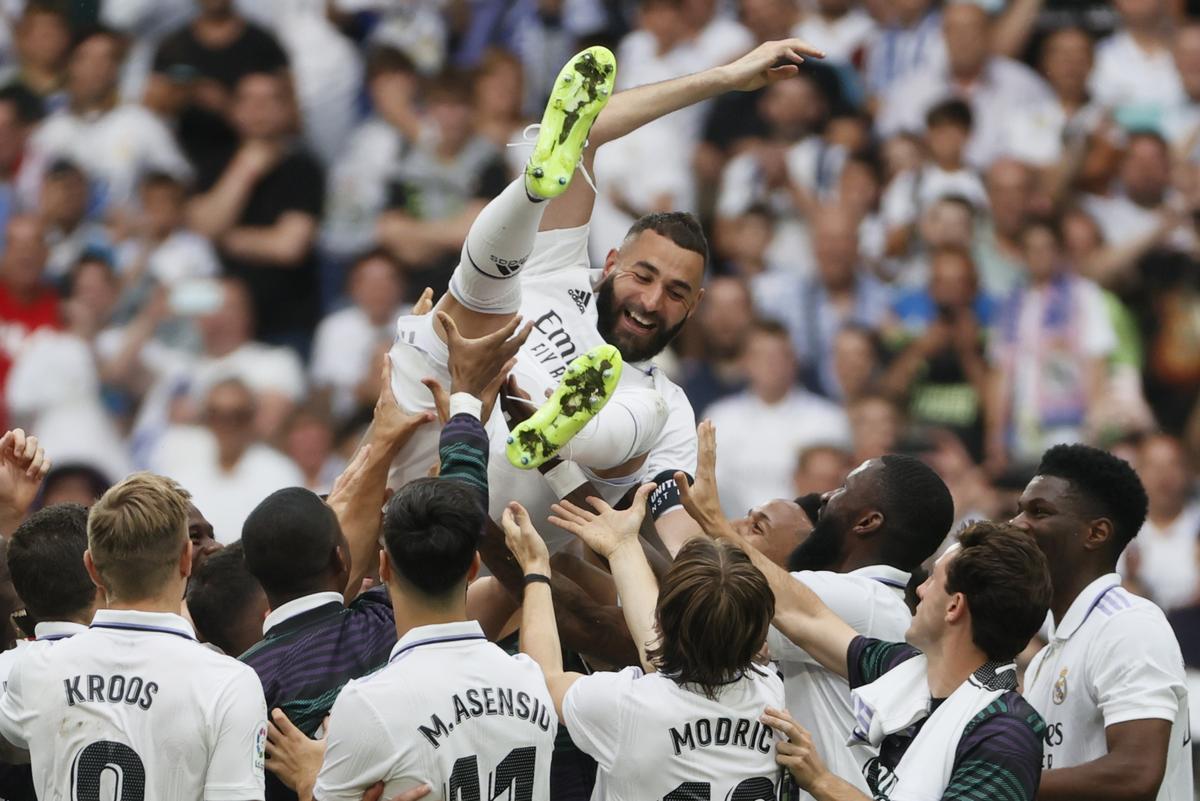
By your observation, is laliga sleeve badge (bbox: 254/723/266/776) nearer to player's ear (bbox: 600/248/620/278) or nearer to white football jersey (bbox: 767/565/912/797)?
white football jersey (bbox: 767/565/912/797)

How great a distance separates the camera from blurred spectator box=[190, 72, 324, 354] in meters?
10.5

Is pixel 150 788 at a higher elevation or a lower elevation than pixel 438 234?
lower

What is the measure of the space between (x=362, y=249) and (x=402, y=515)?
22.2 feet

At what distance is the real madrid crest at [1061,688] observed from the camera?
15.4 ft

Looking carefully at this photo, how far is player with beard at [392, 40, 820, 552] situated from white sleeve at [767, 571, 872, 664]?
671mm

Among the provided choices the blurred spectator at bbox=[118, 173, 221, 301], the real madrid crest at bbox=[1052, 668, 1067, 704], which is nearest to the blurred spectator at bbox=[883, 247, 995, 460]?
the blurred spectator at bbox=[118, 173, 221, 301]

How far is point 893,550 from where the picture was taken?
479 cm

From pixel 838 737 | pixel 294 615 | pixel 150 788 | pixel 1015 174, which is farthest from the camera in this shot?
pixel 1015 174

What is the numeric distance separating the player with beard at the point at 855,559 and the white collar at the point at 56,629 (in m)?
1.53

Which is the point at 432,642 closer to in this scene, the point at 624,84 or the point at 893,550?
the point at 893,550

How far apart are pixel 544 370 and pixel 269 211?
5784 mm

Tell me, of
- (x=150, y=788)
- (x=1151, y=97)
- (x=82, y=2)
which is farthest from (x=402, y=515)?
(x=82, y=2)

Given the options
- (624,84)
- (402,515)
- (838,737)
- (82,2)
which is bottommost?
(838,737)

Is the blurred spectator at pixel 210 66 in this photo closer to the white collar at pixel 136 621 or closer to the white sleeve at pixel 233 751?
the white collar at pixel 136 621
